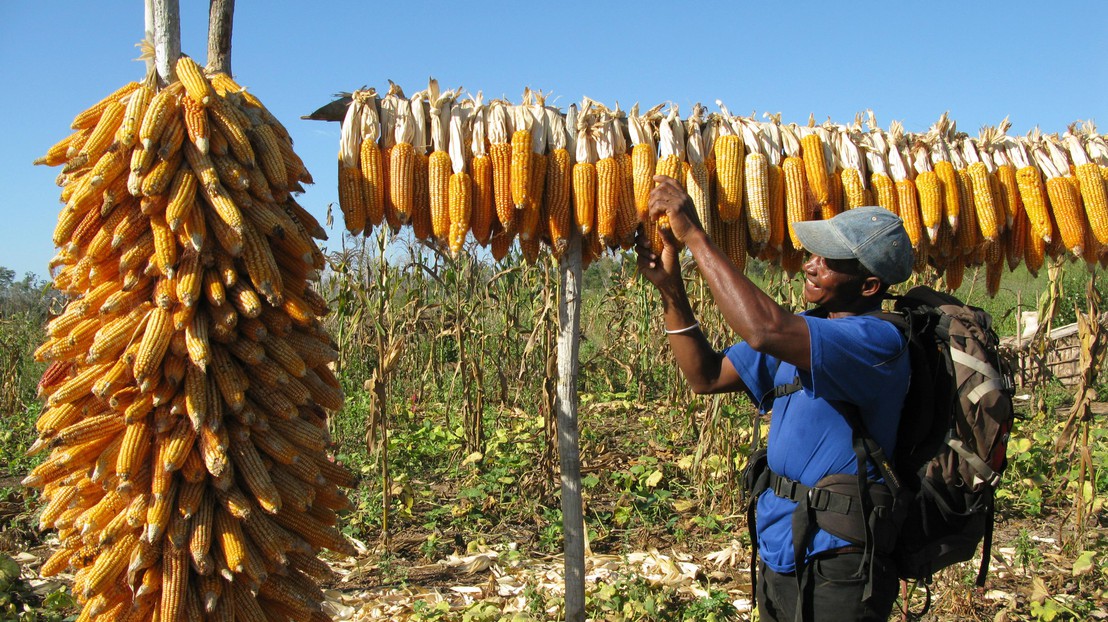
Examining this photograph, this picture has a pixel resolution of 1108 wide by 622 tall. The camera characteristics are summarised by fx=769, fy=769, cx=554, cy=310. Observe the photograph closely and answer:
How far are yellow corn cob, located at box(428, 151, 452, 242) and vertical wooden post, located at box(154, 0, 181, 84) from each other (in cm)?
93

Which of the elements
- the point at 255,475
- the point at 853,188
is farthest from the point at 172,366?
the point at 853,188

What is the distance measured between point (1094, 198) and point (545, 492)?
3792 millimetres

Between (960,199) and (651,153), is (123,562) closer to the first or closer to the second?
(651,153)

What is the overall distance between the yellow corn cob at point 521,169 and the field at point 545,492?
1218 mm

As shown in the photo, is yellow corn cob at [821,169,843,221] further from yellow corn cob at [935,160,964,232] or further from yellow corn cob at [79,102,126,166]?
yellow corn cob at [79,102,126,166]

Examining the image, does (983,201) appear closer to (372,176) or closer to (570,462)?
(570,462)

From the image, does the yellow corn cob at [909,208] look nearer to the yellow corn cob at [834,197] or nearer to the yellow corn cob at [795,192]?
the yellow corn cob at [834,197]

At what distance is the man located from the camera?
2094 mm

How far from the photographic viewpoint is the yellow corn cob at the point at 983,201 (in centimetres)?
365

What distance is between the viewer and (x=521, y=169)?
300 cm

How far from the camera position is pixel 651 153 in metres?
3.19

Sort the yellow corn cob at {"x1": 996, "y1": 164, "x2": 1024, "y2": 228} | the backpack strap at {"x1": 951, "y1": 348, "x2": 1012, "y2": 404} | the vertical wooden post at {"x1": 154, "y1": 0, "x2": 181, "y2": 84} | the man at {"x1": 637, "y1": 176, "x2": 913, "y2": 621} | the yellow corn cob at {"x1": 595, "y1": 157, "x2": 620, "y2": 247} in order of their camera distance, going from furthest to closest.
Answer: the yellow corn cob at {"x1": 996, "y1": 164, "x2": 1024, "y2": 228}
the yellow corn cob at {"x1": 595, "y1": 157, "x2": 620, "y2": 247}
the vertical wooden post at {"x1": 154, "y1": 0, "x2": 181, "y2": 84}
the backpack strap at {"x1": 951, "y1": 348, "x2": 1012, "y2": 404}
the man at {"x1": 637, "y1": 176, "x2": 913, "y2": 621}

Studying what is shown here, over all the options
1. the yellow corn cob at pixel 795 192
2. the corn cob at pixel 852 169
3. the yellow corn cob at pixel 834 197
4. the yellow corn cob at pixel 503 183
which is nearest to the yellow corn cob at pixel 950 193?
the corn cob at pixel 852 169

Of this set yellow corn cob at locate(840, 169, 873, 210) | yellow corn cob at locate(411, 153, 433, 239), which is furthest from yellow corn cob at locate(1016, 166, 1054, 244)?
yellow corn cob at locate(411, 153, 433, 239)
